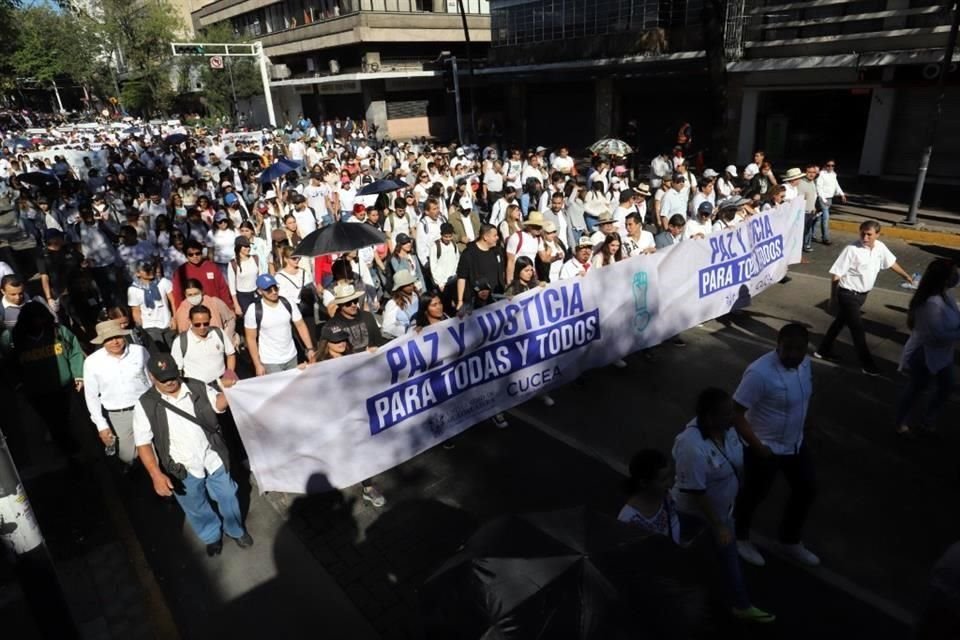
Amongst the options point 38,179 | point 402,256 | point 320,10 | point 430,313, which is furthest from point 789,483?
point 320,10

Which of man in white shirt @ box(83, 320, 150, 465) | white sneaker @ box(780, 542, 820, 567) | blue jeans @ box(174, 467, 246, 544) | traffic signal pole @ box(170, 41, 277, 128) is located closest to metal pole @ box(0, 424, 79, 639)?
blue jeans @ box(174, 467, 246, 544)

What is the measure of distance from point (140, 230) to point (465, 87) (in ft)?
96.5

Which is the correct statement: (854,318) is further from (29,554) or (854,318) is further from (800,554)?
(29,554)

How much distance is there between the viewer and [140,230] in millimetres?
10578

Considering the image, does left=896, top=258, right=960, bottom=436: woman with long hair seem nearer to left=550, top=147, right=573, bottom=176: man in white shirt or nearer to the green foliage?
left=550, top=147, right=573, bottom=176: man in white shirt

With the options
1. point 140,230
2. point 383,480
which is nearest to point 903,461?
point 383,480

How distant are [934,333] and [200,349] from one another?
6.18 metres

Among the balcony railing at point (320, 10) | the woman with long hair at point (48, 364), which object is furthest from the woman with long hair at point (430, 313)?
the balcony railing at point (320, 10)

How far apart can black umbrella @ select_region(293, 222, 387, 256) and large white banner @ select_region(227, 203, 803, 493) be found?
1887mm

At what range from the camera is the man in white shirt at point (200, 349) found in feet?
18.2

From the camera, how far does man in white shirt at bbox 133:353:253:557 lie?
4.43 m

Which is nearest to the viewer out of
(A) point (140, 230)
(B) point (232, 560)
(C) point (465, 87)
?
(B) point (232, 560)

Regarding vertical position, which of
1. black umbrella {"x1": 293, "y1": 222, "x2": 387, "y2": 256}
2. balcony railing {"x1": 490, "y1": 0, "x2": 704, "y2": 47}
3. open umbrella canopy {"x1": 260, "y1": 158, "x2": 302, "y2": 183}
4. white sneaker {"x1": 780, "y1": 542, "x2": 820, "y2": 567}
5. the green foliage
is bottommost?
white sneaker {"x1": 780, "y1": 542, "x2": 820, "y2": 567}

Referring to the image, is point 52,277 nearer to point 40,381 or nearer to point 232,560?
point 40,381
